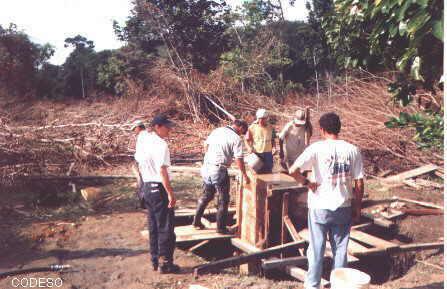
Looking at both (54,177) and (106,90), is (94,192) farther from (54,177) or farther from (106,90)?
(106,90)

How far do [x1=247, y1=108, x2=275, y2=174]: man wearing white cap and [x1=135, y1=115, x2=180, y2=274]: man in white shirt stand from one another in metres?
2.71

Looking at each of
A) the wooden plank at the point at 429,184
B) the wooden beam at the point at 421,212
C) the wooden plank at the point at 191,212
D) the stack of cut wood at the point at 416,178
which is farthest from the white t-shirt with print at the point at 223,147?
the wooden plank at the point at 429,184

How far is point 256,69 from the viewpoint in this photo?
19297 millimetres

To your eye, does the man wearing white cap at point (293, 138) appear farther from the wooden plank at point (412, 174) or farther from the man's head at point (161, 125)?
the wooden plank at point (412, 174)

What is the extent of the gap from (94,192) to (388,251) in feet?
18.8

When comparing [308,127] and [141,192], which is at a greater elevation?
[308,127]

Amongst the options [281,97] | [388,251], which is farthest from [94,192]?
[281,97]

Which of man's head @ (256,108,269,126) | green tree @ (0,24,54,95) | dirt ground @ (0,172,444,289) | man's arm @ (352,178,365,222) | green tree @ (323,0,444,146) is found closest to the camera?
green tree @ (323,0,444,146)

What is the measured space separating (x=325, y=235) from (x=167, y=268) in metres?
2.14

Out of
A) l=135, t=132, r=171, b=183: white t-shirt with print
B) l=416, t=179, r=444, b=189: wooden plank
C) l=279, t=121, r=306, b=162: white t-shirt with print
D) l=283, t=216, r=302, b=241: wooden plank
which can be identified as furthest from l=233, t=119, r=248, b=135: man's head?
l=416, t=179, r=444, b=189: wooden plank

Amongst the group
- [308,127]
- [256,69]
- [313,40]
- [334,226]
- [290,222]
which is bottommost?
[290,222]

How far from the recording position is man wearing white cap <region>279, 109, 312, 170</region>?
6.96m

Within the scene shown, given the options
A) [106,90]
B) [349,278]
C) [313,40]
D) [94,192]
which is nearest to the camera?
[349,278]

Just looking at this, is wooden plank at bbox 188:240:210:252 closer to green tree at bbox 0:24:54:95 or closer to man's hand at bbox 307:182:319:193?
man's hand at bbox 307:182:319:193
